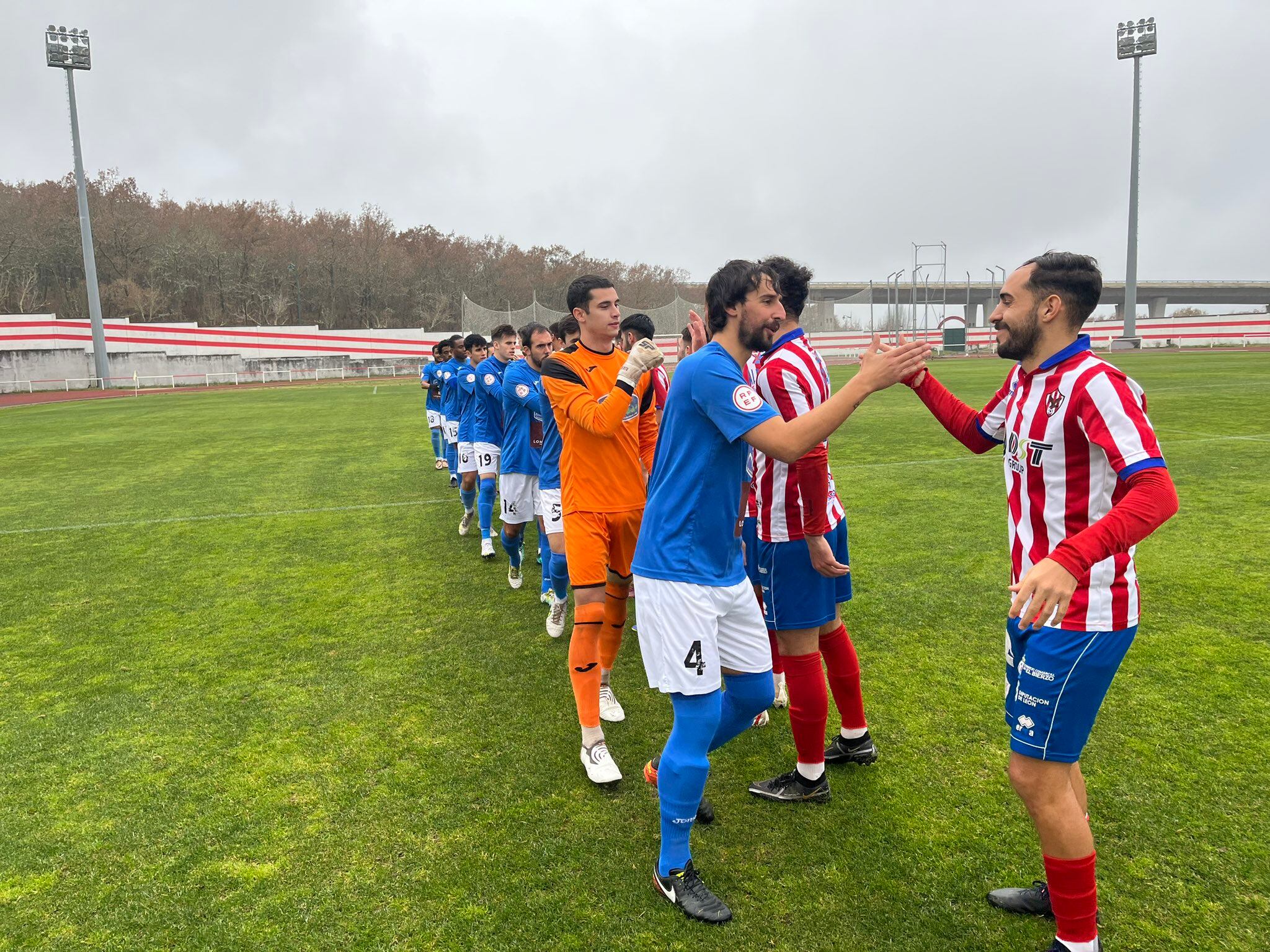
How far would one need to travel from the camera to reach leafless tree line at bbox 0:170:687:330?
195ft

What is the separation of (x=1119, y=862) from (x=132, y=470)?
15607mm

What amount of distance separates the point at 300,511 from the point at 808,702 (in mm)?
8707

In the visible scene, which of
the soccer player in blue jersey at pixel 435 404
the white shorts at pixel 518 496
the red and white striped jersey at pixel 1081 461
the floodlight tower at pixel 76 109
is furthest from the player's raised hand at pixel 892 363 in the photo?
the floodlight tower at pixel 76 109

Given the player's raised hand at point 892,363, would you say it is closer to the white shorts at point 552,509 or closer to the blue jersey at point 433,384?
the white shorts at point 552,509

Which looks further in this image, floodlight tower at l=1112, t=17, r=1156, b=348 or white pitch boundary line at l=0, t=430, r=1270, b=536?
floodlight tower at l=1112, t=17, r=1156, b=348

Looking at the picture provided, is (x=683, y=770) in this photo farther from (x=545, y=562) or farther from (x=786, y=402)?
(x=545, y=562)

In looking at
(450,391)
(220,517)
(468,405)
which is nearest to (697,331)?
(468,405)

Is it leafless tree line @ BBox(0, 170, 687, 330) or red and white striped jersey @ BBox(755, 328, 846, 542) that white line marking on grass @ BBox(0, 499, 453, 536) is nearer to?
red and white striped jersey @ BBox(755, 328, 846, 542)

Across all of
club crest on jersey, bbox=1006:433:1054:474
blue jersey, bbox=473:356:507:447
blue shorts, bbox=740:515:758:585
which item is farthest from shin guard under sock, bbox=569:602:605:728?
blue jersey, bbox=473:356:507:447

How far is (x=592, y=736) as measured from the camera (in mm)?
3816

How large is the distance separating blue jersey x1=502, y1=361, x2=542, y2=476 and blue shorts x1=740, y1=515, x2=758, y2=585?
2.59 meters

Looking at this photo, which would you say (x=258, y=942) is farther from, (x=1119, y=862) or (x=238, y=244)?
(x=238, y=244)

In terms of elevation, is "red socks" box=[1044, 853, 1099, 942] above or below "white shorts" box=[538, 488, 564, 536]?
below

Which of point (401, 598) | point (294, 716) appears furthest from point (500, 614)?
point (294, 716)
